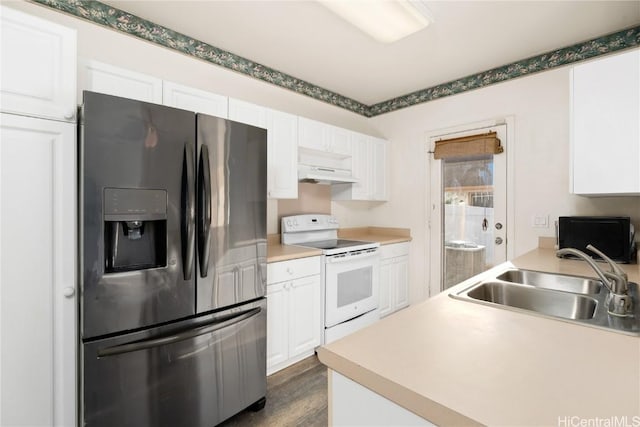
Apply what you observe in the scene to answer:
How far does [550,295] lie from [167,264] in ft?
5.83

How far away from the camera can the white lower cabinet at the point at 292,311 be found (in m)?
2.18

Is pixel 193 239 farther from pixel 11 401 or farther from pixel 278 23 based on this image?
pixel 278 23

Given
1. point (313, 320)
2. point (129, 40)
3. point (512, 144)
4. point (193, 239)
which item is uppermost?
point (129, 40)

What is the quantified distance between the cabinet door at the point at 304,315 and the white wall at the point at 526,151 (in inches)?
62.1

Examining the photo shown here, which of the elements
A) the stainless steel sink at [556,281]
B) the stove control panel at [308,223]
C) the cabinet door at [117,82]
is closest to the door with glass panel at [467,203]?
the stove control panel at [308,223]

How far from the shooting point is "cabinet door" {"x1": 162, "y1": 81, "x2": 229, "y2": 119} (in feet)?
6.24

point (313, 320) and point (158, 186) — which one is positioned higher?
point (158, 186)

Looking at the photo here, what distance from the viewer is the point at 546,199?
2.68 meters

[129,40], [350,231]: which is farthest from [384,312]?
[129,40]

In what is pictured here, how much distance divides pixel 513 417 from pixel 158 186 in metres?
1.53

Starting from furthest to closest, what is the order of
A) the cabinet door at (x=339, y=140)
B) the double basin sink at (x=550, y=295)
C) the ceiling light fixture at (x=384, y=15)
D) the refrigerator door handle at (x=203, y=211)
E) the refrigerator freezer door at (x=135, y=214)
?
the cabinet door at (x=339, y=140)
the ceiling light fixture at (x=384, y=15)
the refrigerator door handle at (x=203, y=211)
the refrigerator freezer door at (x=135, y=214)
the double basin sink at (x=550, y=295)

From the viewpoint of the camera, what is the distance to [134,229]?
1457 mm

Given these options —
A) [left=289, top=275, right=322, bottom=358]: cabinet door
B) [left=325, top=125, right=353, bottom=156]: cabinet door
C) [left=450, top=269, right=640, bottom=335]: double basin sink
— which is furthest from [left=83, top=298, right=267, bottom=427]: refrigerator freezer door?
[left=325, top=125, right=353, bottom=156]: cabinet door

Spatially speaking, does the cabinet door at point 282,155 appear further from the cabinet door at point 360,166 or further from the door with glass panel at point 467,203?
the door with glass panel at point 467,203
